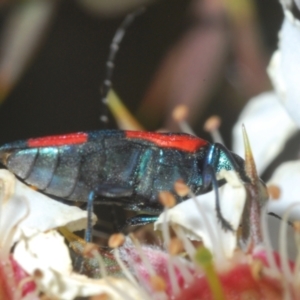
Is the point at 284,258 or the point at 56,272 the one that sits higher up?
the point at 56,272

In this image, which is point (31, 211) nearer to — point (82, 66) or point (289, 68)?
point (289, 68)

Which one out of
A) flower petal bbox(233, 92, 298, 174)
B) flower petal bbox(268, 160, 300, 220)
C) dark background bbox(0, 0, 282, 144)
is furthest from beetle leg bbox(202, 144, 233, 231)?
dark background bbox(0, 0, 282, 144)

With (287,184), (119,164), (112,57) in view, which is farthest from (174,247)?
(112,57)

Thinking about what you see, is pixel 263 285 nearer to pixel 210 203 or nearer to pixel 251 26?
pixel 210 203

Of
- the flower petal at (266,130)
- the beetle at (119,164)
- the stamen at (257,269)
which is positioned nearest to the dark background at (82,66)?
the flower petal at (266,130)

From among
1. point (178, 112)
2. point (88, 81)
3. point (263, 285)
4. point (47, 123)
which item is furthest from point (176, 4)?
point (263, 285)
